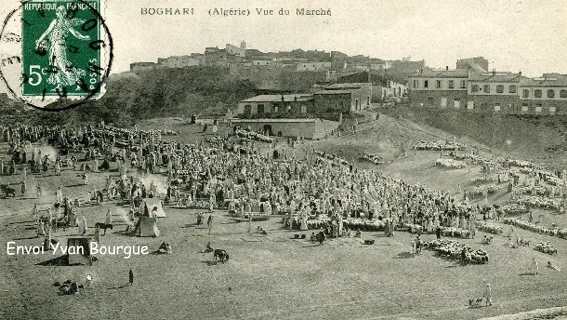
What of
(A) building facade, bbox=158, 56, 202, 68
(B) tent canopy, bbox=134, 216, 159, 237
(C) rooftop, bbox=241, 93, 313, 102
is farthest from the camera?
(A) building facade, bbox=158, 56, 202, 68

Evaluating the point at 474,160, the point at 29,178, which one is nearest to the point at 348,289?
the point at 29,178

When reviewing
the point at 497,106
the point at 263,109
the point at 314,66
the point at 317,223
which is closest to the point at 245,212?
the point at 317,223

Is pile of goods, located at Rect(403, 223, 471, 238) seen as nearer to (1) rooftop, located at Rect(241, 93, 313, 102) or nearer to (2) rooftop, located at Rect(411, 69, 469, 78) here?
(1) rooftop, located at Rect(241, 93, 313, 102)

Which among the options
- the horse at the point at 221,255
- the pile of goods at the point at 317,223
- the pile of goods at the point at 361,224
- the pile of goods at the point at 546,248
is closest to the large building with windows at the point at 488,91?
the pile of goods at the point at 546,248

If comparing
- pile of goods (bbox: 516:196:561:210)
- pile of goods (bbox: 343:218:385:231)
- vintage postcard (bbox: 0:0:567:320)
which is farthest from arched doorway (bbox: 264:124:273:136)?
pile of goods (bbox: 516:196:561:210)

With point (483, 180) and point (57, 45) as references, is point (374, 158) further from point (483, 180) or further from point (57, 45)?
point (57, 45)
